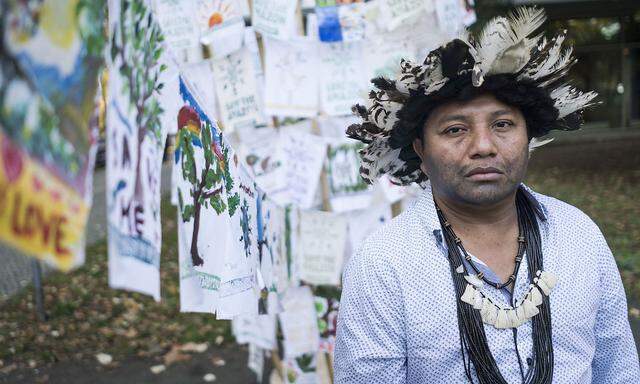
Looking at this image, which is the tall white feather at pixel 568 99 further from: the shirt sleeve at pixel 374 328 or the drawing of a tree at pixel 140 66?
the drawing of a tree at pixel 140 66

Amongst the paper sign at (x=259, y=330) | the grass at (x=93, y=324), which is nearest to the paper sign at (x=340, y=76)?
the paper sign at (x=259, y=330)

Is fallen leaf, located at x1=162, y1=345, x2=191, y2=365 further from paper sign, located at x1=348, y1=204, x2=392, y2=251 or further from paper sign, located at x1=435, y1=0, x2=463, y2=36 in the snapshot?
paper sign, located at x1=435, y1=0, x2=463, y2=36

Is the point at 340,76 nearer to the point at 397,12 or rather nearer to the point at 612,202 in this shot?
the point at 397,12

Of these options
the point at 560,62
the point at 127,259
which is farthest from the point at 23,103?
the point at 560,62

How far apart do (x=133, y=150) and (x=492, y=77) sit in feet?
3.11

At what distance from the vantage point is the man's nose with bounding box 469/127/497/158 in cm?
166

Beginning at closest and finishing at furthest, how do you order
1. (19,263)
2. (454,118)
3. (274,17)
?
(454,118), (274,17), (19,263)

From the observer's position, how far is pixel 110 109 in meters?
1.72

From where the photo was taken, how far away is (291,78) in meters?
3.51

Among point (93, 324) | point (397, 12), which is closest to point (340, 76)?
point (397, 12)

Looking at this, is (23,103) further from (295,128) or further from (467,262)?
(295,128)

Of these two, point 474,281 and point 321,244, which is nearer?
point 474,281

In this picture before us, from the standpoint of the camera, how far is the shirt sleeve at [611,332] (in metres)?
1.77

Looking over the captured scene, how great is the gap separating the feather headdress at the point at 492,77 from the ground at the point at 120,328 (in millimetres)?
3029
